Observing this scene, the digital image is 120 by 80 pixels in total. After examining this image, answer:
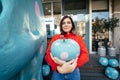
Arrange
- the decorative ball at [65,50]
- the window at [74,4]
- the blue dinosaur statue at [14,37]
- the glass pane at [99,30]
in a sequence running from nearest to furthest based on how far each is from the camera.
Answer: the blue dinosaur statue at [14,37] → the decorative ball at [65,50] → the glass pane at [99,30] → the window at [74,4]

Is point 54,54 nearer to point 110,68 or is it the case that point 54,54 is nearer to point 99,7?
point 110,68

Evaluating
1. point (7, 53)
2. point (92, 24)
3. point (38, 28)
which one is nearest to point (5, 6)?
point (7, 53)

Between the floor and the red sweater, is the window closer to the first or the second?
the floor

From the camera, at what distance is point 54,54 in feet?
6.07

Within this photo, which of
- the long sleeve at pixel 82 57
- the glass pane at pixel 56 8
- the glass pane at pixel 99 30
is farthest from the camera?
the glass pane at pixel 56 8

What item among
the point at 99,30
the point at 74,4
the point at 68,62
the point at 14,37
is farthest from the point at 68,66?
the point at 74,4

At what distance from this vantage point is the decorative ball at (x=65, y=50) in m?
1.78

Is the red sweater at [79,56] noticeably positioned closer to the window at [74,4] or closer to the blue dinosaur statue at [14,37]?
the blue dinosaur statue at [14,37]

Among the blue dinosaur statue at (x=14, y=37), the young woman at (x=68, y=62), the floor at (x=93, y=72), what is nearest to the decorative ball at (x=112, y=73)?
the floor at (x=93, y=72)

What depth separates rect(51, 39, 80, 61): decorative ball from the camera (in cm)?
178

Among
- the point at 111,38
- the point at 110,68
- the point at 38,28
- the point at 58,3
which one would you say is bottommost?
the point at 110,68

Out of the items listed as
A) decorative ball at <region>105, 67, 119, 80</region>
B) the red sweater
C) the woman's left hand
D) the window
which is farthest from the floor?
the woman's left hand

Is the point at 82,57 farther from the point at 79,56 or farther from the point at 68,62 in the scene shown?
the point at 68,62

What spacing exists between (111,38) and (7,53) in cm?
713
